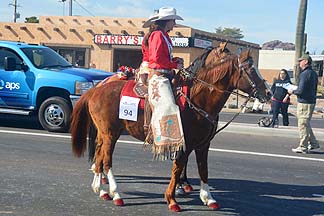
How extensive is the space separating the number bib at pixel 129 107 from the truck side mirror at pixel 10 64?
6.53 metres

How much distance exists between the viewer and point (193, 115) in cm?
622

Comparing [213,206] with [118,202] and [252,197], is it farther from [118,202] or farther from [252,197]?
[118,202]

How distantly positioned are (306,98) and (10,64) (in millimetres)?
6777

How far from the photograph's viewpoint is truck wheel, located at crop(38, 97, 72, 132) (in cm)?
1223

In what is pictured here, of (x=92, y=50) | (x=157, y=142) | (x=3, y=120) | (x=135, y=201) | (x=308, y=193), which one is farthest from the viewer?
(x=92, y=50)

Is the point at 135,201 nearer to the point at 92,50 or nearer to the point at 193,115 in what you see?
the point at 193,115

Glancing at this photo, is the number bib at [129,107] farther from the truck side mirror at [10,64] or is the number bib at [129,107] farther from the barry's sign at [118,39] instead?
the barry's sign at [118,39]

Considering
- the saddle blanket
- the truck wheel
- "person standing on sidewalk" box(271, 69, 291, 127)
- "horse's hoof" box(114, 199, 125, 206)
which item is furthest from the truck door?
"person standing on sidewalk" box(271, 69, 291, 127)

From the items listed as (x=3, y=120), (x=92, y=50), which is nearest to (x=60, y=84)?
(x=3, y=120)

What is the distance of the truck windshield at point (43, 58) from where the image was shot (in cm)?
1261

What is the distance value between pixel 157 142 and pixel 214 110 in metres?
0.79

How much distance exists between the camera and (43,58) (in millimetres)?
12852

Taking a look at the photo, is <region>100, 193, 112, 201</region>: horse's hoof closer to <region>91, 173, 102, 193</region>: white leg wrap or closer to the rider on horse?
<region>91, 173, 102, 193</region>: white leg wrap

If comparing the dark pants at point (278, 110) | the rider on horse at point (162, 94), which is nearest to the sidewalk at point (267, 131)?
the dark pants at point (278, 110)
